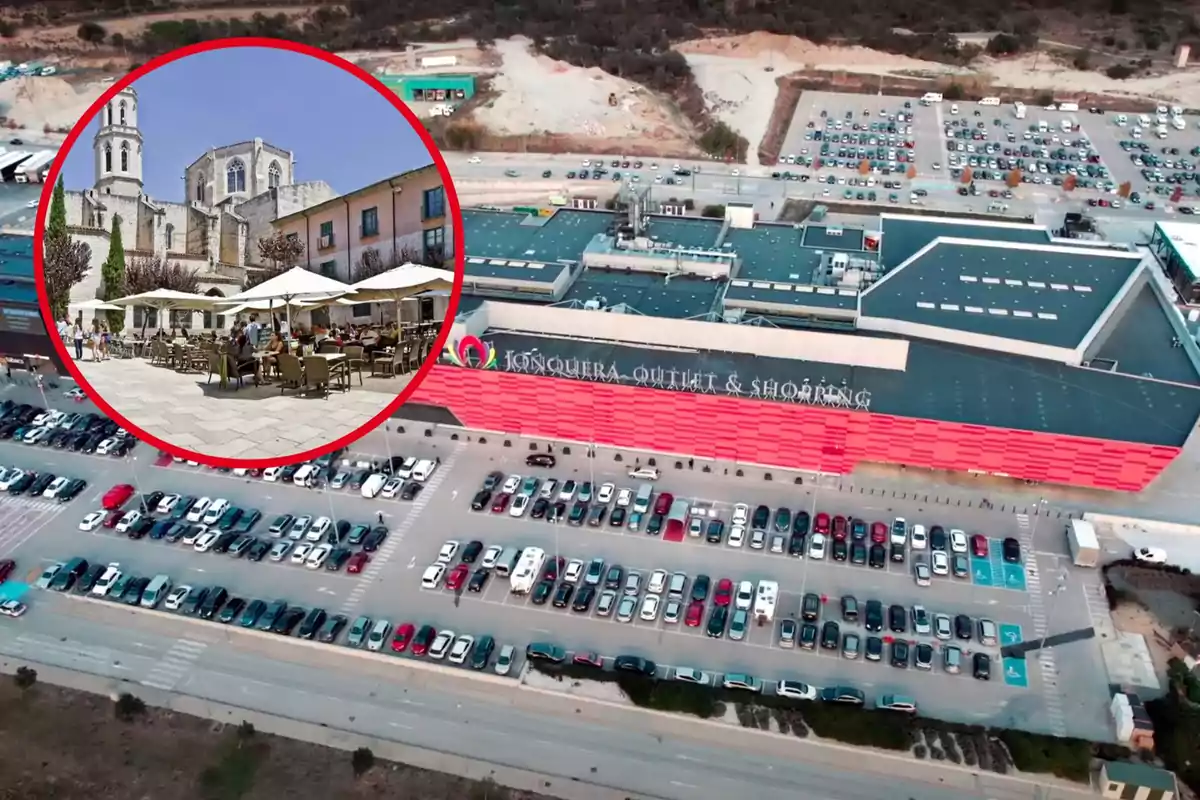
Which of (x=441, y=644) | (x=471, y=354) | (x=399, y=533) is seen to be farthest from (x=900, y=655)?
(x=471, y=354)

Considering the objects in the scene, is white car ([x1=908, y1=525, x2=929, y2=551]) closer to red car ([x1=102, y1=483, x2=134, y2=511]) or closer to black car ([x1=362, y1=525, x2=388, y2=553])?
black car ([x1=362, y1=525, x2=388, y2=553])

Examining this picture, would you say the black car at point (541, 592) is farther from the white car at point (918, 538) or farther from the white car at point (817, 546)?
the white car at point (918, 538)

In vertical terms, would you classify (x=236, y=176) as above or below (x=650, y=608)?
above

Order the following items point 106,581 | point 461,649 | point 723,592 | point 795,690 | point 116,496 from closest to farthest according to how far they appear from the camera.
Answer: point 795,690, point 461,649, point 723,592, point 106,581, point 116,496

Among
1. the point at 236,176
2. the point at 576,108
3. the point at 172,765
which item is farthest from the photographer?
the point at 576,108

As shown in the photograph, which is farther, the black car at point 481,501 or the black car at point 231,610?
the black car at point 481,501

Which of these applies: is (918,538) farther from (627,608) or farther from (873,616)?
(627,608)

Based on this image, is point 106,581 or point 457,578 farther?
point 457,578

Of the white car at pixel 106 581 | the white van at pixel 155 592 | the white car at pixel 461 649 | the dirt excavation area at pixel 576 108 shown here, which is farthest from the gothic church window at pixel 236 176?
the dirt excavation area at pixel 576 108
